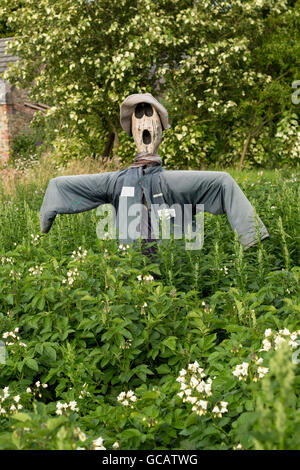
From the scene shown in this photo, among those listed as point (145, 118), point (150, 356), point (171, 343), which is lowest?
point (150, 356)

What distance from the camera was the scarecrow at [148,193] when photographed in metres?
4.15

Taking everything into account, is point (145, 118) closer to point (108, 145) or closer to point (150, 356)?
point (150, 356)

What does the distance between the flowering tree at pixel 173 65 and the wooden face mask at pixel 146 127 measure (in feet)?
19.4

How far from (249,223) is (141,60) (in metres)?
8.51

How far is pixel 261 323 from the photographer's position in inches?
99.1

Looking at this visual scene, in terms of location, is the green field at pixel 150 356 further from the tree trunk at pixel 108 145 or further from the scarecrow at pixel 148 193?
the tree trunk at pixel 108 145

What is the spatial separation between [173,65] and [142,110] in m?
8.38

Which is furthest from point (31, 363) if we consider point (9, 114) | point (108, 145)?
point (9, 114)

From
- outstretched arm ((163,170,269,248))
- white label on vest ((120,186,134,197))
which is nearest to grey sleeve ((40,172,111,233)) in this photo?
white label on vest ((120,186,134,197))

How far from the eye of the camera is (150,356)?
2.95 m

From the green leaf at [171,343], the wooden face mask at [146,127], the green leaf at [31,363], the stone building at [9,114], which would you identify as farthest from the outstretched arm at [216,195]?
the stone building at [9,114]

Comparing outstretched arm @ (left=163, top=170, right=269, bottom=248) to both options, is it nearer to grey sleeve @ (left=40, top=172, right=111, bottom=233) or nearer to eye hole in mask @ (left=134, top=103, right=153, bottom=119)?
grey sleeve @ (left=40, top=172, right=111, bottom=233)

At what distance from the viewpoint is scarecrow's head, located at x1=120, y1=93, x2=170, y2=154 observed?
470 centimetres
